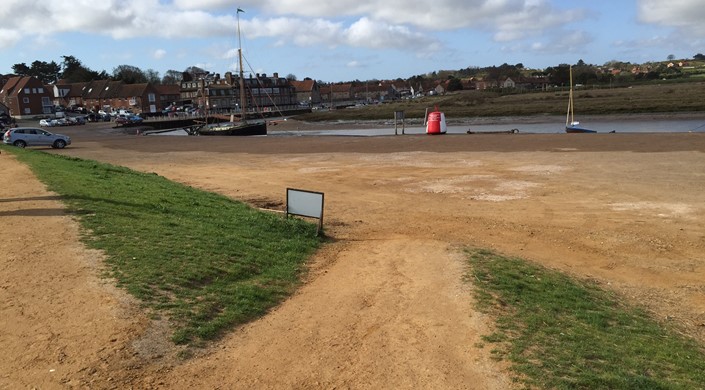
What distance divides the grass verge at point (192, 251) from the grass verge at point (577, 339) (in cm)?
276

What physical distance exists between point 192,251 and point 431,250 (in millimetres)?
Answer: 3997

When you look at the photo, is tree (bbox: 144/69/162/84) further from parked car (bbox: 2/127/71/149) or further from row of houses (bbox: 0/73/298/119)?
parked car (bbox: 2/127/71/149)

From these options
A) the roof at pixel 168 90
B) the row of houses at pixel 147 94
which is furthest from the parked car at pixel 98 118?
the roof at pixel 168 90

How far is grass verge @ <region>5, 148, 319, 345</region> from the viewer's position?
6.44 m

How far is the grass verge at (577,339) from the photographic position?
4.97m

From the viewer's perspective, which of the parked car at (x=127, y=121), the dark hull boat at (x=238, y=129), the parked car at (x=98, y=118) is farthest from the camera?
the parked car at (x=98, y=118)

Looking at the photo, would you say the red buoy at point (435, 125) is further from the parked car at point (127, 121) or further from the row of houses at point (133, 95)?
the row of houses at point (133, 95)

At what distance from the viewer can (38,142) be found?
40.8 metres

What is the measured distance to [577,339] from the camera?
5879 millimetres

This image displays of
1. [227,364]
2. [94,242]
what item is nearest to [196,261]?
[94,242]

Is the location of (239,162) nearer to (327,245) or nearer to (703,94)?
(327,245)

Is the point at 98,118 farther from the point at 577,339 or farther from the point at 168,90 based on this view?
the point at 577,339

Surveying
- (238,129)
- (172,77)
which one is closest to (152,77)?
(172,77)

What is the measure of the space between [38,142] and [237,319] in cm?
4053
